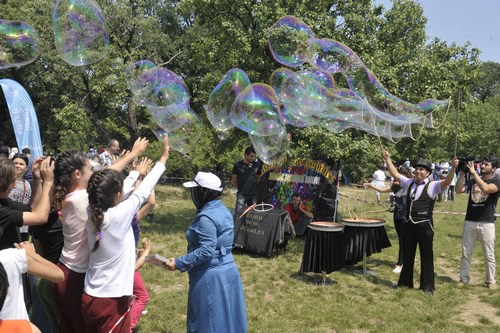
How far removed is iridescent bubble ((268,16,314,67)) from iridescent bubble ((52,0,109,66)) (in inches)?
127

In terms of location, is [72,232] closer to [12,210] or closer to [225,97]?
[12,210]

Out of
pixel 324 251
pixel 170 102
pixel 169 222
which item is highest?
pixel 170 102

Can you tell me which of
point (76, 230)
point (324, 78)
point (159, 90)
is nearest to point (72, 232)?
point (76, 230)

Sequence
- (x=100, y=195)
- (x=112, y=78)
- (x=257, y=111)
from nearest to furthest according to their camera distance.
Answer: (x=100, y=195) → (x=257, y=111) → (x=112, y=78)

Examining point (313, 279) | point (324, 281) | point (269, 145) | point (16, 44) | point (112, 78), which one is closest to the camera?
point (16, 44)

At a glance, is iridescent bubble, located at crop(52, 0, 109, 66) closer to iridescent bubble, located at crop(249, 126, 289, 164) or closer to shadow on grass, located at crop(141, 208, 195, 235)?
iridescent bubble, located at crop(249, 126, 289, 164)

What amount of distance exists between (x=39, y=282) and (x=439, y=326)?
4727 mm

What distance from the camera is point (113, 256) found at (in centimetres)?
297

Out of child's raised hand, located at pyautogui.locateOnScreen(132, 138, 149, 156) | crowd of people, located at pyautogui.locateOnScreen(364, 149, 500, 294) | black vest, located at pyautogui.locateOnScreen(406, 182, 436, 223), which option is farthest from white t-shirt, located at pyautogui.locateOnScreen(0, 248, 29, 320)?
black vest, located at pyautogui.locateOnScreen(406, 182, 436, 223)

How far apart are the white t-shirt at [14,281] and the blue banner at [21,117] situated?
8932 millimetres

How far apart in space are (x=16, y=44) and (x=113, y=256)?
454 centimetres

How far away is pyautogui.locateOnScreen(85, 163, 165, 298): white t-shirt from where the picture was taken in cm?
291

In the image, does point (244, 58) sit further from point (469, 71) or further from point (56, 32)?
point (469, 71)

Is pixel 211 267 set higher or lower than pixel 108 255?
lower
